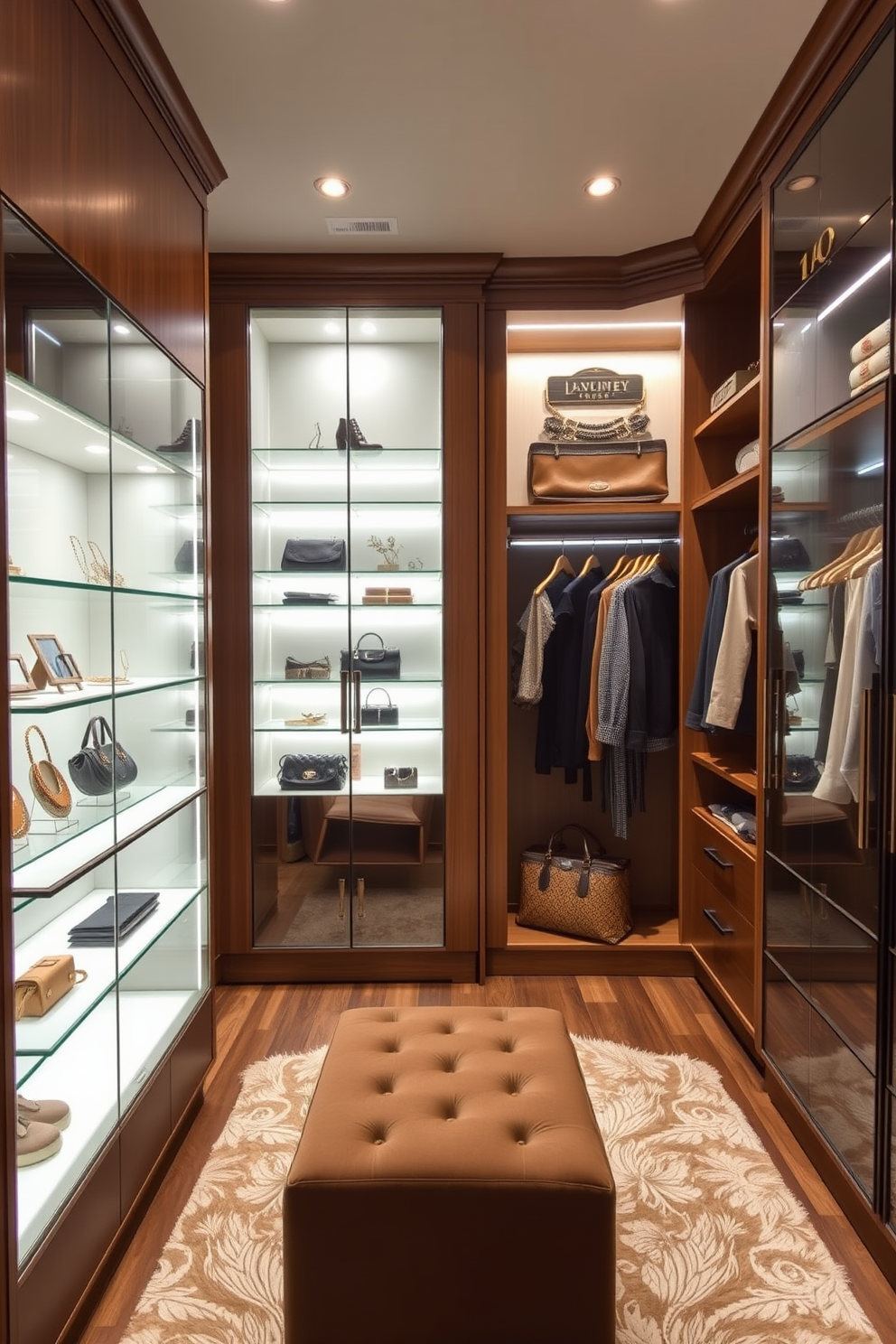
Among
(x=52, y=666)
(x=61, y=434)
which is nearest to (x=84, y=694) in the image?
(x=52, y=666)

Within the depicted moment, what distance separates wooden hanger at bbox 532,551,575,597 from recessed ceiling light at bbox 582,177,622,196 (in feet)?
4.57

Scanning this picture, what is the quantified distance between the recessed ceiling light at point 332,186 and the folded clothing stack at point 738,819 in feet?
8.16

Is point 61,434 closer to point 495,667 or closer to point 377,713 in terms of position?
A: point 377,713

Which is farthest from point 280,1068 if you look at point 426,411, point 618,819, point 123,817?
point 426,411

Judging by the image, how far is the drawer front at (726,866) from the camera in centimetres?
264

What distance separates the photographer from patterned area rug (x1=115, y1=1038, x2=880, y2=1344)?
1.63 metres

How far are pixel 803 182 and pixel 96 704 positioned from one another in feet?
7.30

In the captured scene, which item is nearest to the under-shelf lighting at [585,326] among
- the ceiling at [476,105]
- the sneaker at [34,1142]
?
the ceiling at [476,105]

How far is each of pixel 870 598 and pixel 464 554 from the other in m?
1.75

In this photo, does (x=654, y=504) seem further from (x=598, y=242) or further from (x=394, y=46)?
(x=394, y=46)

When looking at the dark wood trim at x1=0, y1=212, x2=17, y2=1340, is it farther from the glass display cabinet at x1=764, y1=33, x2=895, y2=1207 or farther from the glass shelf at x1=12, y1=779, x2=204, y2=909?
the glass display cabinet at x1=764, y1=33, x2=895, y2=1207

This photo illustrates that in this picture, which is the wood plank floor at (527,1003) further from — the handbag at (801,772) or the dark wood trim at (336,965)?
the handbag at (801,772)

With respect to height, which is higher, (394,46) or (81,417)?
(394,46)

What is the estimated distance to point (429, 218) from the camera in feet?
9.46
